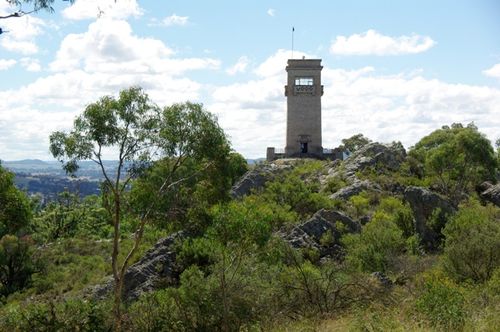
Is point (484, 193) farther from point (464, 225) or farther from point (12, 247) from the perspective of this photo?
point (12, 247)

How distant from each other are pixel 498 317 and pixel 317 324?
173 inches

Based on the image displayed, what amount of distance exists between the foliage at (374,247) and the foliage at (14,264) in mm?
20414

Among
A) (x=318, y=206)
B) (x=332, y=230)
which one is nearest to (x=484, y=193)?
(x=318, y=206)

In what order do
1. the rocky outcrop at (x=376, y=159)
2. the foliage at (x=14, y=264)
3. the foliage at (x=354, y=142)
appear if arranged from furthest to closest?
the foliage at (x=354, y=142) < the rocky outcrop at (x=376, y=159) < the foliage at (x=14, y=264)

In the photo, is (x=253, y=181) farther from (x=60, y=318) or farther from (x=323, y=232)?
(x=60, y=318)

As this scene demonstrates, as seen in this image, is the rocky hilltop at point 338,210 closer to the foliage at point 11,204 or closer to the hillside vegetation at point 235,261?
the hillside vegetation at point 235,261

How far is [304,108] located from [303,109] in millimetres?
124

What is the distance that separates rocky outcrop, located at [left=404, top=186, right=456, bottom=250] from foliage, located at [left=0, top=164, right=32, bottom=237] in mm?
16563

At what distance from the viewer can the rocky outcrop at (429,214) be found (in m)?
25.6

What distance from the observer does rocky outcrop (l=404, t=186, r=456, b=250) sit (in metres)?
25.6

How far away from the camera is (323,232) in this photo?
24.7 metres

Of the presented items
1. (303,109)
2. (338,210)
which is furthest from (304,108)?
(338,210)

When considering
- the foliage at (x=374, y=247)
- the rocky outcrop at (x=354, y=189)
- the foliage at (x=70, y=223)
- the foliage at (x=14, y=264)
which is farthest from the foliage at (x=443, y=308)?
the foliage at (x=70, y=223)

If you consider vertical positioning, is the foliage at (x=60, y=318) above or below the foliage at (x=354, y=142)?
below
